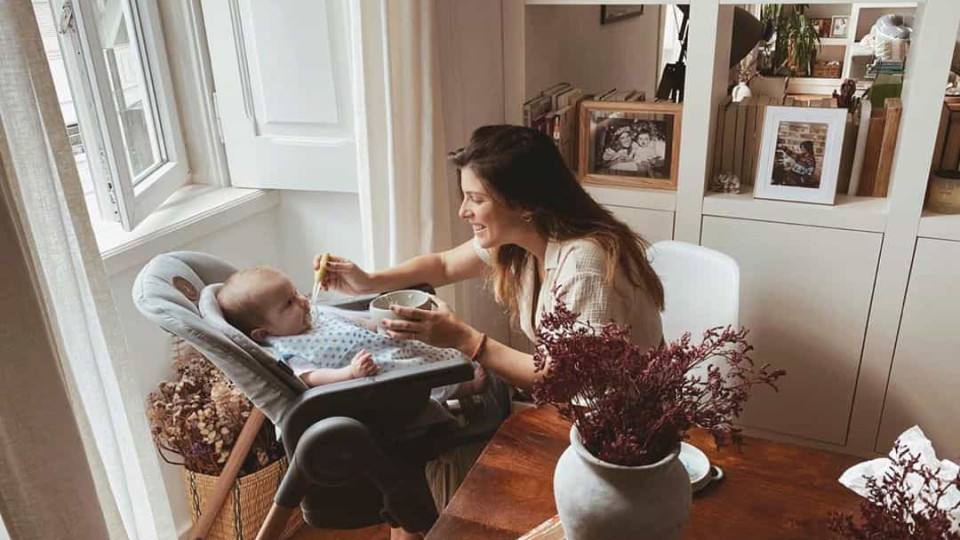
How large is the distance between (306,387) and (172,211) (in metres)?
0.94

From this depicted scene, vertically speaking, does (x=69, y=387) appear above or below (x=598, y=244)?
below

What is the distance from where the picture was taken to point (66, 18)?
173 cm

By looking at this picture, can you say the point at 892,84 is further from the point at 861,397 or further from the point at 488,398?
the point at 488,398

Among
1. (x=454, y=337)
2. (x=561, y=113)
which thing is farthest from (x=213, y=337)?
(x=561, y=113)

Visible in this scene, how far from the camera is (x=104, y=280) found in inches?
50.8

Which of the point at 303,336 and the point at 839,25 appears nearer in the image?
the point at 303,336

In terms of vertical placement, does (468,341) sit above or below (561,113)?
below

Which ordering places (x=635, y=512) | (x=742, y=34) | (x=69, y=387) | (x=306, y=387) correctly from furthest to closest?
1. (x=742, y=34)
2. (x=306, y=387)
3. (x=69, y=387)
4. (x=635, y=512)

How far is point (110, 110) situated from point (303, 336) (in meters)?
0.81

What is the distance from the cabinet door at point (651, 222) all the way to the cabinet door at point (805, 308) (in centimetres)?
11

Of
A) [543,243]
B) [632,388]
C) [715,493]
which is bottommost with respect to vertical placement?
[715,493]

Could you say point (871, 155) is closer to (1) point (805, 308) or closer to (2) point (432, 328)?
(1) point (805, 308)

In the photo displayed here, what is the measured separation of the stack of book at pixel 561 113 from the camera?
237 cm

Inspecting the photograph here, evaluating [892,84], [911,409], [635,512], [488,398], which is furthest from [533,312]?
[892,84]
